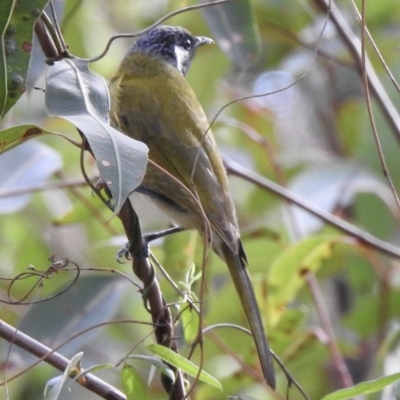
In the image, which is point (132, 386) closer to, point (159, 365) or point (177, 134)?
point (159, 365)

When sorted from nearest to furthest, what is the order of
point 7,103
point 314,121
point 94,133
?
point 94,133
point 7,103
point 314,121

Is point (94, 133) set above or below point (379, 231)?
above

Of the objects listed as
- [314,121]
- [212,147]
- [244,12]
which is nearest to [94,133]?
[212,147]

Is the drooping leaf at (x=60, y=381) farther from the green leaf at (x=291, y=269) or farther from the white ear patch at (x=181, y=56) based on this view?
the white ear patch at (x=181, y=56)

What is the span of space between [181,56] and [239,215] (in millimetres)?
1278

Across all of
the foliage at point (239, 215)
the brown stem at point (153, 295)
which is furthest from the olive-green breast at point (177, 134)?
the brown stem at point (153, 295)

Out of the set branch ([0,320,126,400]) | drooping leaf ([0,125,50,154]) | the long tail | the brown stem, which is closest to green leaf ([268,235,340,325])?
the long tail

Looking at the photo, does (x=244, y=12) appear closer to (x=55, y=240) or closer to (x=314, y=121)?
(x=55, y=240)

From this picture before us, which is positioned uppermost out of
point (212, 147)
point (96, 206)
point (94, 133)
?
point (94, 133)

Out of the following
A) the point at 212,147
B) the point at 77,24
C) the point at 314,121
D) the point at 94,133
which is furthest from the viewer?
the point at 314,121

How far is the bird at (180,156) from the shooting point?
2590mm

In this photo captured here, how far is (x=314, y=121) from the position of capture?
19.4 feet

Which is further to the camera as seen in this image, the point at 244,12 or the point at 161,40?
the point at 161,40

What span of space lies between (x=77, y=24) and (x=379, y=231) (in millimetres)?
1781
